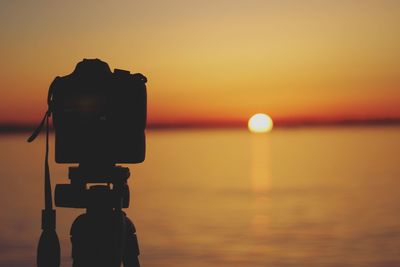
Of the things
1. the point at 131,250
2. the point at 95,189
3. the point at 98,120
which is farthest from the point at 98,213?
the point at 98,120

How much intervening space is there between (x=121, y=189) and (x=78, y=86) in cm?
50

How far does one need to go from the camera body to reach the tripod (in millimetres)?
115

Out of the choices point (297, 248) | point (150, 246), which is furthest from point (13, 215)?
point (297, 248)

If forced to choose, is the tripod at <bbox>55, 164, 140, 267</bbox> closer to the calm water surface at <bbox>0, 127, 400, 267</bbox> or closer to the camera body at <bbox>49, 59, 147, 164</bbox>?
the camera body at <bbox>49, 59, 147, 164</bbox>

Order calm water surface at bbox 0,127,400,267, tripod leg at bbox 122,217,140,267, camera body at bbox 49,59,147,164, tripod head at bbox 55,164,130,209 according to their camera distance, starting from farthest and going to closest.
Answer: calm water surface at bbox 0,127,400,267 < tripod leg at bbox 122,217,140,267 < tripod head at bbox 55,164,130,209 < camera body at bbox 49,59,147,164

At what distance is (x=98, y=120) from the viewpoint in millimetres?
3564

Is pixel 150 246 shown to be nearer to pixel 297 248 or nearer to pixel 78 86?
pixel 297 248

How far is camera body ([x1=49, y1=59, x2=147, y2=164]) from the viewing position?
11.7 ft

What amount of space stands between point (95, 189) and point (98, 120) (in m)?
0.33

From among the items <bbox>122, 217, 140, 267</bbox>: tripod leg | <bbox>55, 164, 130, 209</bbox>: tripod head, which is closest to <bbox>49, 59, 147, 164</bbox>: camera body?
<bbox>55, 164, 130, 209</bbox>: tripod head

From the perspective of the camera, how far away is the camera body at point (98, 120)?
3.55 m

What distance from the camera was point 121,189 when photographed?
366cm

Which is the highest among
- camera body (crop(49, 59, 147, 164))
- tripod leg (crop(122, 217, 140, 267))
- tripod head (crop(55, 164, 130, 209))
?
camera body (crop(49, 59, 147, 164))

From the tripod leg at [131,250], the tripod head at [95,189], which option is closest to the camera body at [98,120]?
the tripod head at [95,189]
